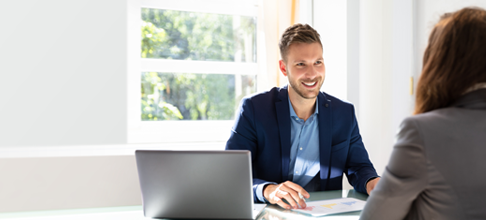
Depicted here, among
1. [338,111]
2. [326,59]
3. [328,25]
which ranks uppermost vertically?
[328,25]

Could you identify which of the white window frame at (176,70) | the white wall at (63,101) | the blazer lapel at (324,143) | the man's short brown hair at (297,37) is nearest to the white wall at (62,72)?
the white wall at (63,101)

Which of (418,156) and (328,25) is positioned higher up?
(328,25)

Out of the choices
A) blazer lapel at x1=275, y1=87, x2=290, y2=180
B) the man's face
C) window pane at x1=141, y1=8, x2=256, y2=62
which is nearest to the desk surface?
blazer lapel at x1=275, y1=87, x2=290, y2=180

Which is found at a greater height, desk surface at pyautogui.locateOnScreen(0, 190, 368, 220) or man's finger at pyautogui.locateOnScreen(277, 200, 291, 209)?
man's finger at pyautogui.locateOnScreen(277, 200, 291, 209)

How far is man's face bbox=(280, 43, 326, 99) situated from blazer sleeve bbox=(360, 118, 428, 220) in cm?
93

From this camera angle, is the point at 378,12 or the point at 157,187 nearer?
the point at 157,187

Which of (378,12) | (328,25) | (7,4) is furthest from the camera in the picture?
(328,25)

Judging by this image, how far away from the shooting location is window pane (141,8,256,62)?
2850 mm

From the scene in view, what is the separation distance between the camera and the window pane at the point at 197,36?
2.85m

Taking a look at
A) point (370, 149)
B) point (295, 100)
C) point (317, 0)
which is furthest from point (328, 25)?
point (295, 100)

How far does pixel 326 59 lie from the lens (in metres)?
2.87

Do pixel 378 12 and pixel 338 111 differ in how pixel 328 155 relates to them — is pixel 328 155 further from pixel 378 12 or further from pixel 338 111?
pixel 378 12

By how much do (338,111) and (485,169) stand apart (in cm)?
101

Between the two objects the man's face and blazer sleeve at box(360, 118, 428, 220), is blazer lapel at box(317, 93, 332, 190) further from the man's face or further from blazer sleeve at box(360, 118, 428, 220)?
blazer sleeve at box(360, 118, 428, 220)
